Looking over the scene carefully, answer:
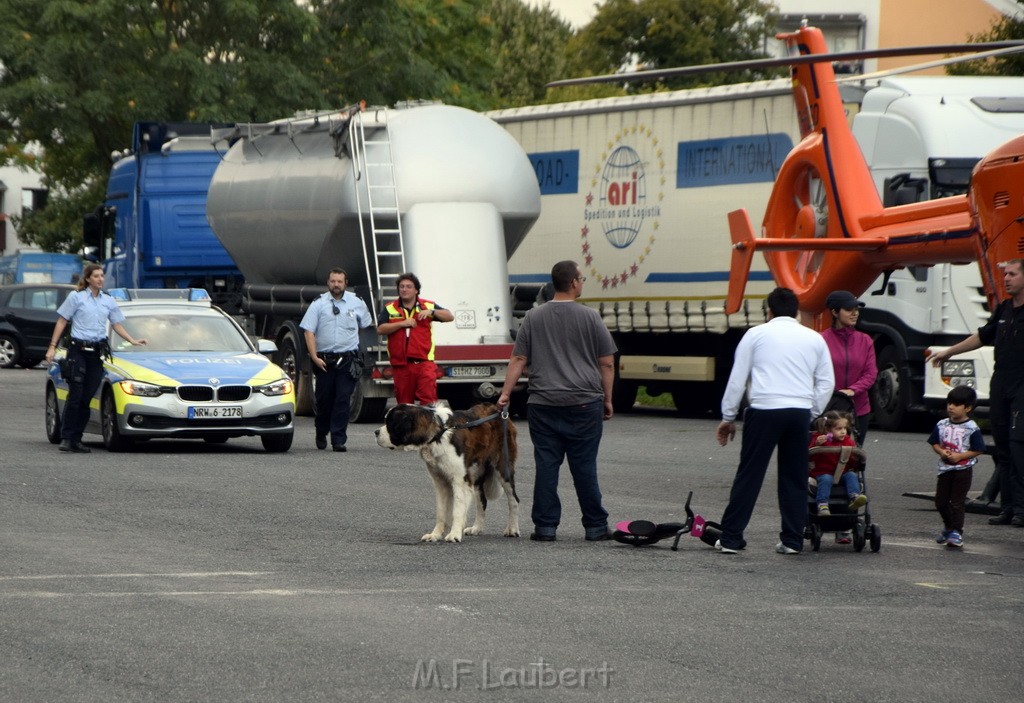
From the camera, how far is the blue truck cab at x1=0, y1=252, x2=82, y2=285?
2416 inches

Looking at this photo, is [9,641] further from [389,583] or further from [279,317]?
[279,317]

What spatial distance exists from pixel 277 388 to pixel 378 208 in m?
4.18

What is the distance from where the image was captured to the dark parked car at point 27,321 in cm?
3844

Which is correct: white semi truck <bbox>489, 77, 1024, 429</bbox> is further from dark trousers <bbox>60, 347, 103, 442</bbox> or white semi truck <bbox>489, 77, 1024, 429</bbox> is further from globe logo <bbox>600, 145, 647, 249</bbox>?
dark trousers <bbox>60, 347, 103, 442</bbox>

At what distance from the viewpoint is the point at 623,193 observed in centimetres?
2567

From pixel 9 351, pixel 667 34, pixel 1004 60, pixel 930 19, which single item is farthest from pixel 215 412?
pixel 930 19

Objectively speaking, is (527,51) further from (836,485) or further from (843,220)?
(836,485)

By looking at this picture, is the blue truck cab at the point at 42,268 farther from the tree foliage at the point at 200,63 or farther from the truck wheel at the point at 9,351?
the truck wheel at the point at 9,351

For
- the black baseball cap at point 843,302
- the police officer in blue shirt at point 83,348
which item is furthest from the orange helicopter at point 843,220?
the police officer in blue shirt at point 83,348

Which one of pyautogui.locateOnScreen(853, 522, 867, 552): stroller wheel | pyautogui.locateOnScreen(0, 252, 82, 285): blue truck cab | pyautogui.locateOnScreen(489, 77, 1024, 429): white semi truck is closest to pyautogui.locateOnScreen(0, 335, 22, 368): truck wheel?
pyautogui.locateOnScreen(489, 77, 1024, 429): white semi truck

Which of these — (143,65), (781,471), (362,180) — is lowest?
(781,471)

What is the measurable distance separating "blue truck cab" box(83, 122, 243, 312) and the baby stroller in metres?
17.3

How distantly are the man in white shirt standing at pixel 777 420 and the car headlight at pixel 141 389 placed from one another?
8155 millimetres

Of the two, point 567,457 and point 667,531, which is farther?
point 567,457
